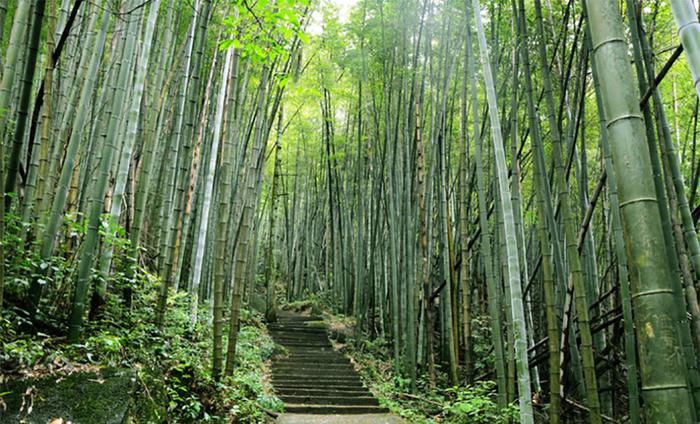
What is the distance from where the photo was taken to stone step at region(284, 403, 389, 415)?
4389 millimetres

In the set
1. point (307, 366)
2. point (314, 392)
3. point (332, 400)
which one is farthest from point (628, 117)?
point (307, 366)

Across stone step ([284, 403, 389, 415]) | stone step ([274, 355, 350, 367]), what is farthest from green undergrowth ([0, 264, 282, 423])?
stone step ([274, 355, 350, 367])

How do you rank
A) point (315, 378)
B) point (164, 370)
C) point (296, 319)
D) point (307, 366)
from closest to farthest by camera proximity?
point (164, 370) < point (315, 378) < point (307, 366) < point (296, 319)

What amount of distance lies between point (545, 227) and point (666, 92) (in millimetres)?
5329

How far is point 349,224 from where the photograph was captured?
8.18 m

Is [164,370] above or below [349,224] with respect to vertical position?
below

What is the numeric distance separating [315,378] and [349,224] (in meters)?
3.31

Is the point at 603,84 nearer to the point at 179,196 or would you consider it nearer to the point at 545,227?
the point at 545,227

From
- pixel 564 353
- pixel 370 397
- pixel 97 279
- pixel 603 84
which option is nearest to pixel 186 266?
pixel 370 397

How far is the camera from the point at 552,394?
8.70 ft

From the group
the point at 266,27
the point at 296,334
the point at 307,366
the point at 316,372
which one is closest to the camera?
the point at 266,27

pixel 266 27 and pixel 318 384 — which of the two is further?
pixel 318 384

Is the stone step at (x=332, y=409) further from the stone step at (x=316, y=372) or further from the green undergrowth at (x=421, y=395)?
the stone step at (x=316, y=372)

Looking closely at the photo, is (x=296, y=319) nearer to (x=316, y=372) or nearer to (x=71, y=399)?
(x=316, y=372)
